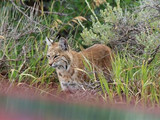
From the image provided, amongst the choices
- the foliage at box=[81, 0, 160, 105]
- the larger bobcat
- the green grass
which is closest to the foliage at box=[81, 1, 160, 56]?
the foliage at box=[81, 0, 160, 105]

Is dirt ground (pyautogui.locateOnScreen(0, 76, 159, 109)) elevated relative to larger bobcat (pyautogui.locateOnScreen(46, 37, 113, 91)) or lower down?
lower down

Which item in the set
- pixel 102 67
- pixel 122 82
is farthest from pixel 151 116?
pixel 102 67

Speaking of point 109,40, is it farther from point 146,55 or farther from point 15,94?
point 15,94

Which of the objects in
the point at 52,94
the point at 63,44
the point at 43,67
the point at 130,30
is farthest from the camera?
the point at 43,67

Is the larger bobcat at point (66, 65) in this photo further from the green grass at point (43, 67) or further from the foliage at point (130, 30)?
the foliage at point (130, 30)

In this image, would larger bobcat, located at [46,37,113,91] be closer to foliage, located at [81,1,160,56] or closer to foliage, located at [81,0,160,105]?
foliage, located at [81,0,160,105]

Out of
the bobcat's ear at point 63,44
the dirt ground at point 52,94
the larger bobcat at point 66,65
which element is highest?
the bobcat's ear at point 63,44

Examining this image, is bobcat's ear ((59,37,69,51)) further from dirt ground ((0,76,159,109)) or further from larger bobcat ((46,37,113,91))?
dirt ground ((0,76,159,109))

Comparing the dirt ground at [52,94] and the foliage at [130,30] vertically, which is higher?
the foliage at [130,30]

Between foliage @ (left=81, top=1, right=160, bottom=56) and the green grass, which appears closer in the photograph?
the green grass

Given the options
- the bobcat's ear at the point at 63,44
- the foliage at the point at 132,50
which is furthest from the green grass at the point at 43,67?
the bobcat's ear at the point at 63,44

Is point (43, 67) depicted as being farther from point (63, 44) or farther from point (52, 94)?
point (63, 44)

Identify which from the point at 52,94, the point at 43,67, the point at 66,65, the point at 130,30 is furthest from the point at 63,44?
the point at 130,30

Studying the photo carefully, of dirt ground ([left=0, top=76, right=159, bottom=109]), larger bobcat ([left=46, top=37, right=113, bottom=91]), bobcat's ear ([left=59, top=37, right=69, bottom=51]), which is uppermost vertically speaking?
bobcat's ear ([left=59, top=37, right=69, bottom=51])
